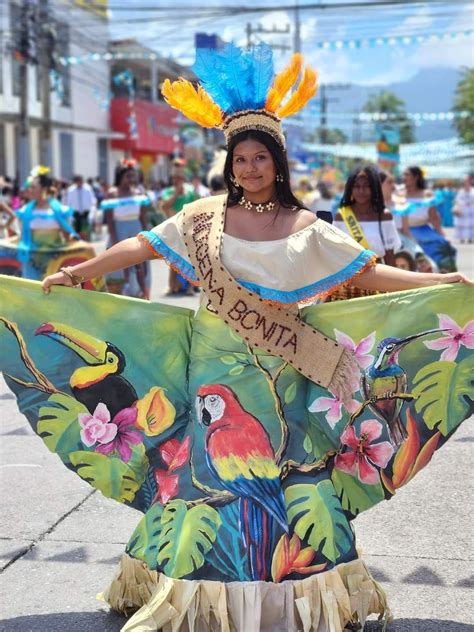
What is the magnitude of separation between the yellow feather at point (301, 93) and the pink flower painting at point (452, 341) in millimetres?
929

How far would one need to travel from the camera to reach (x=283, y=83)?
3428mm

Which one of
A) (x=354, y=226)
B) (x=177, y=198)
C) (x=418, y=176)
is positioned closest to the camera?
(x=354, y=226)

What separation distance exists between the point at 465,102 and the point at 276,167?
219 feet

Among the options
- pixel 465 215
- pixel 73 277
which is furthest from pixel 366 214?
pixel 465 215

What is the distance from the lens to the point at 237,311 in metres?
3.28

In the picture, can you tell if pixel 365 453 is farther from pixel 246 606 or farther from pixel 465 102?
pixel 465 102

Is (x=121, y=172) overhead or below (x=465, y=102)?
below

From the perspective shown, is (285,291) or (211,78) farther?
(211,78)

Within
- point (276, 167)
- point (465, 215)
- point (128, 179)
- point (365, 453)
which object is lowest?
point (465, 215)

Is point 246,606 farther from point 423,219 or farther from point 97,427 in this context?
point 423,219

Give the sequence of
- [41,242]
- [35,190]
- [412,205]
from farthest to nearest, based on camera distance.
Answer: [412,205], [35,190], [41,242]

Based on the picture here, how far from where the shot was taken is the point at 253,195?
11.2ft

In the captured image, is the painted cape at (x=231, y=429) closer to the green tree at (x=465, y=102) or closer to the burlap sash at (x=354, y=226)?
the burlap sash at (x=354, y=226)

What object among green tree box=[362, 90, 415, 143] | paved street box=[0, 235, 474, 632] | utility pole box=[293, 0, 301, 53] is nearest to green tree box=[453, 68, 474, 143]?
utility pole box=[293, 0, 301, 53]
